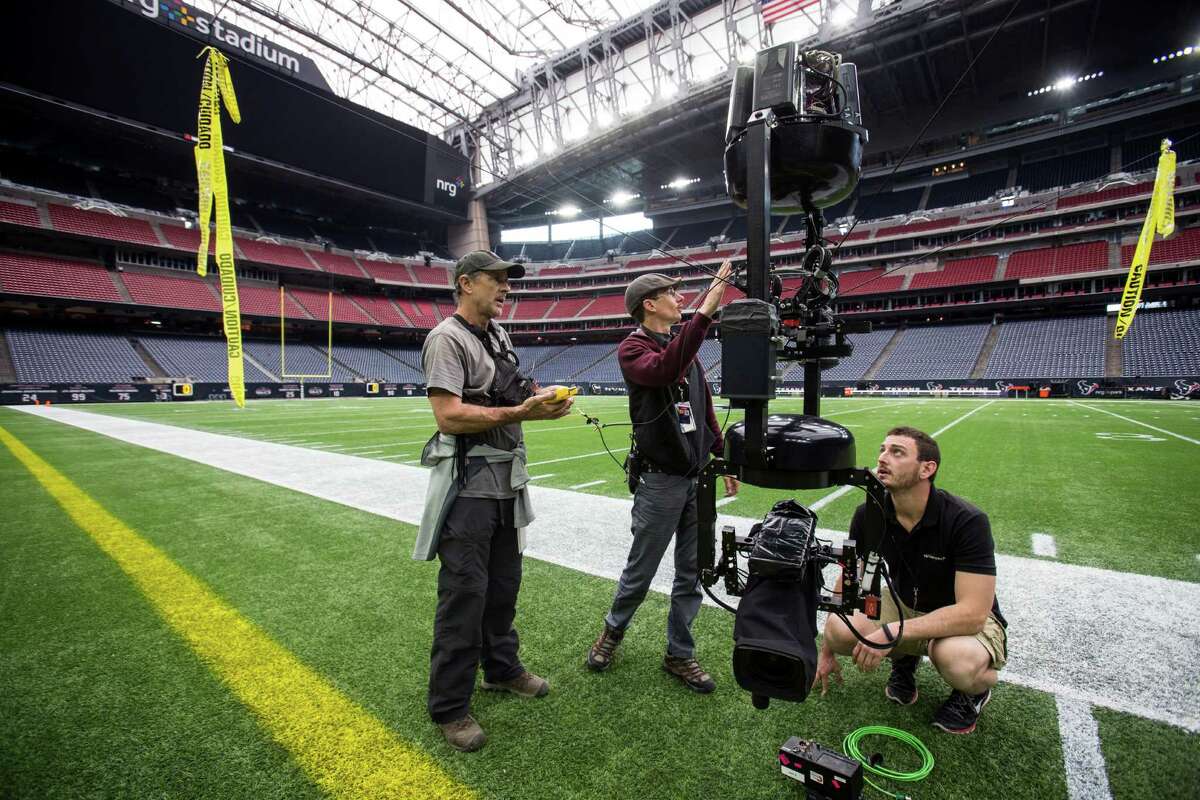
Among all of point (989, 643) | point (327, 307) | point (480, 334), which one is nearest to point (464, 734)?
point (480, 334)

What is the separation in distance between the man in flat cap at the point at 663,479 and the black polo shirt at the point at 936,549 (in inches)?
30.4

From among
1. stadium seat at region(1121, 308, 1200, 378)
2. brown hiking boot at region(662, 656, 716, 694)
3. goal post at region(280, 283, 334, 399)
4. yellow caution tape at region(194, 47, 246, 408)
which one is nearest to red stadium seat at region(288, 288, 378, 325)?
goal post at region(280, 283, 334, 399)

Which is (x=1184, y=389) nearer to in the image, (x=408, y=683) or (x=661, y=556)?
(x=661, y=556)

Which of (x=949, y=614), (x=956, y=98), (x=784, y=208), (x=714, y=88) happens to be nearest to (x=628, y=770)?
(x=949, y=614)

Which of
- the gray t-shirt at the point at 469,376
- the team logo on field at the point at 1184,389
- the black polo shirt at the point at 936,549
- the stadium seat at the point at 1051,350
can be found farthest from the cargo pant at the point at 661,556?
the stadium seat at the point at 1051,350

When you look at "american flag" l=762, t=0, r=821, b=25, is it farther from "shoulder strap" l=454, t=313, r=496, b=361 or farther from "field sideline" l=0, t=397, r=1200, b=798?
"shoulder strap" l=454, t=313, r=496, b=361

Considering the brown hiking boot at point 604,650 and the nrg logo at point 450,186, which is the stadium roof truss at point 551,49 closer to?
the nrg logo at point 450,186

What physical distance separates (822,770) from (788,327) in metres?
1.27

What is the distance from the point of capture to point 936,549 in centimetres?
217

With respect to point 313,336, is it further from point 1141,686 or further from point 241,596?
point 1141,686

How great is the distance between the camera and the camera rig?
3.95 feet

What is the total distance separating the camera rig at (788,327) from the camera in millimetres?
1205

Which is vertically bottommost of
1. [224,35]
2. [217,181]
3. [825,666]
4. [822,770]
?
[825,666]

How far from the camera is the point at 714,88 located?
27.7 m
